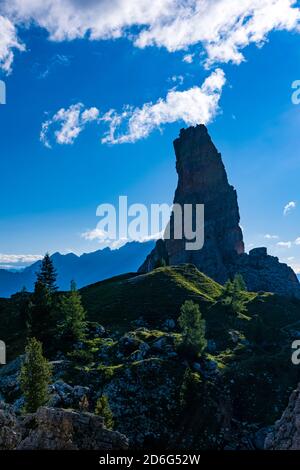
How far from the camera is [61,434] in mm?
21328

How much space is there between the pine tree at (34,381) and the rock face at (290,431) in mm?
25622

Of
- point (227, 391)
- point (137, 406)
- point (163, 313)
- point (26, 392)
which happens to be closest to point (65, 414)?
point (26, 392)

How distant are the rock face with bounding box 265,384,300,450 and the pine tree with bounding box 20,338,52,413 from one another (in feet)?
84.1

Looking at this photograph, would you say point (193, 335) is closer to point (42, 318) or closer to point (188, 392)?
point (188, 392)

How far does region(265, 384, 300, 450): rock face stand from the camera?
68.9 ft

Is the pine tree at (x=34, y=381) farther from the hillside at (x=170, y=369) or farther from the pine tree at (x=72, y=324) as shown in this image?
the pine tree at (x=72, y=324)

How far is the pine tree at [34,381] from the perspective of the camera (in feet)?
136

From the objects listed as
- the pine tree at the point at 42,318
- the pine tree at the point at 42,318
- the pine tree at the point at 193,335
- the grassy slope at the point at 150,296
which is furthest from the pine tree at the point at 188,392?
the grassy slope at the point at 150,296

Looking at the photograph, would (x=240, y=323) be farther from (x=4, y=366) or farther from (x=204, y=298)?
(x=4, y=366)

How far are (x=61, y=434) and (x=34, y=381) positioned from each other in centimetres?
2244

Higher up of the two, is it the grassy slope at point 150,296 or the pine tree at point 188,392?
the grassy slope at point 150,296

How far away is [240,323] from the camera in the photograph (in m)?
98.6

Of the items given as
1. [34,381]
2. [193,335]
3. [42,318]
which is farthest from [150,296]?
[34,381]

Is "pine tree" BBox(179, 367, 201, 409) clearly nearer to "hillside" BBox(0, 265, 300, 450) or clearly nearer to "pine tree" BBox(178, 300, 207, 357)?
"hillside" BBox(0, 265, 300, 450)
